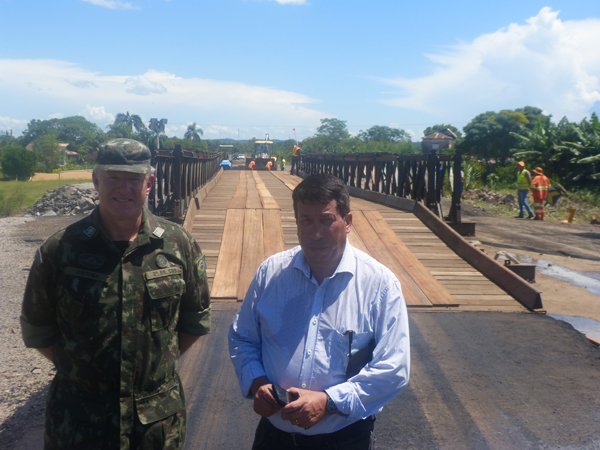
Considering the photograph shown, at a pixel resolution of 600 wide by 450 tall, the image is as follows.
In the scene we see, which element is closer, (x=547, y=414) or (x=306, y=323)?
(x=306, y=323)

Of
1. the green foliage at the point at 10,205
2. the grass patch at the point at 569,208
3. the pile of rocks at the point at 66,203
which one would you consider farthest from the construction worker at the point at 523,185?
the green foliage at the point at 10,205

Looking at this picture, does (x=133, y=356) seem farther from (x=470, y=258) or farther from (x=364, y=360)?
(x=470, y=258)

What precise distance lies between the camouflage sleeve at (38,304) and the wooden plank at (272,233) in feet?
15.4

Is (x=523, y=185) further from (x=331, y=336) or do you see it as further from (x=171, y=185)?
(x=331, y=336)

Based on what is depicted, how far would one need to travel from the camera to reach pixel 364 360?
2027mm

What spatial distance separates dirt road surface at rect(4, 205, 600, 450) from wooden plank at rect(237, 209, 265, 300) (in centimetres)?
57

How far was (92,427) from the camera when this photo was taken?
2014mm

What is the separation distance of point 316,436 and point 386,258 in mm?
5146

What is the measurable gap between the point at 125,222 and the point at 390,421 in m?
2.41

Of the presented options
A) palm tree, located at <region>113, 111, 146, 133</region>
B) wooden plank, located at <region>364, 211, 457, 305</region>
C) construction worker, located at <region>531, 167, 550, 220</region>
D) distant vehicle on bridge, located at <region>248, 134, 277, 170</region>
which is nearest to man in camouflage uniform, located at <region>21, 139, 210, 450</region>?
wooden plank, located at <region>364, 211, 457, 305</region>

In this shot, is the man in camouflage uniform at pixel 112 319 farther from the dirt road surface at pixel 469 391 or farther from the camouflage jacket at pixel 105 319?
the dirt road surface at pixel 469 391

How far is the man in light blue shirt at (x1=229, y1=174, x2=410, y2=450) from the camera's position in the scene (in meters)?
1.94

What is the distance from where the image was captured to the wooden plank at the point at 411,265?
601cm

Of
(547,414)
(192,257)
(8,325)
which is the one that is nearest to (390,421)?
(547,414)
